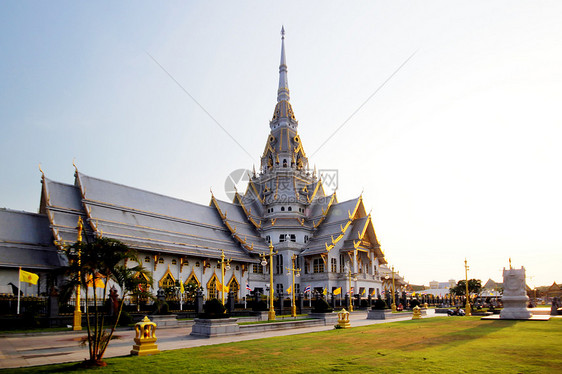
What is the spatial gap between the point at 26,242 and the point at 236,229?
23098mm

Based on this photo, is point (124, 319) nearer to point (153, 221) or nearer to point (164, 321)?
point (164, 321)

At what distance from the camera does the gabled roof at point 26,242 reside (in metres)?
27.4

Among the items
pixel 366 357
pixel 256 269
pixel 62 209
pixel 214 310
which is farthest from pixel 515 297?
pixel 62 209

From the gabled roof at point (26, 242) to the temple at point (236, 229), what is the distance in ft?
0.23

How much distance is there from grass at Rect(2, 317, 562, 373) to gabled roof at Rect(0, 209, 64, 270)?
2083 centimetres

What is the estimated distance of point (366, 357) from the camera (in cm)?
1043

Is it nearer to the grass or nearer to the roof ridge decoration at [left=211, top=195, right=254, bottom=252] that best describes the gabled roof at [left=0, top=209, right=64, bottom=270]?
the roof ridge decoration at [left=211, top=195, right=254, bottom=252]

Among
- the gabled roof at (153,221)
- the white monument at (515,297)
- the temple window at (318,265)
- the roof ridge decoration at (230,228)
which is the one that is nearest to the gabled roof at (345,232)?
the temple window at (318,265)

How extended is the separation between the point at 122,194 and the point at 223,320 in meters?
25.7

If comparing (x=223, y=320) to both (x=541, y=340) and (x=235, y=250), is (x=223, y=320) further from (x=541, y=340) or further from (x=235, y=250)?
(x=235, y=250)

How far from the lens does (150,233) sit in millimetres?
36969

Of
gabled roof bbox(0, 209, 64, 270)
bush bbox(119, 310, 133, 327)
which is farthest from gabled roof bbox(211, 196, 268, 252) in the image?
bush bbox(119, 310, 133, 327)

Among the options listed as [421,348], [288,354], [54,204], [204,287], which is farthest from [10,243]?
[421,348]

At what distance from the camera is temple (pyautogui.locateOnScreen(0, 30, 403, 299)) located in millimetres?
31031
